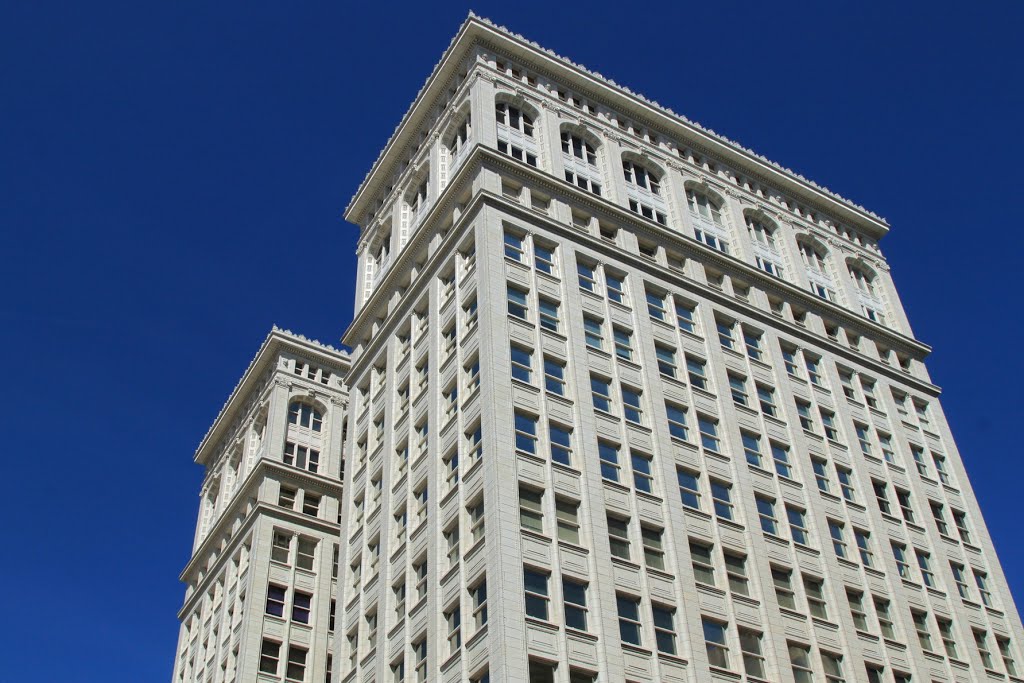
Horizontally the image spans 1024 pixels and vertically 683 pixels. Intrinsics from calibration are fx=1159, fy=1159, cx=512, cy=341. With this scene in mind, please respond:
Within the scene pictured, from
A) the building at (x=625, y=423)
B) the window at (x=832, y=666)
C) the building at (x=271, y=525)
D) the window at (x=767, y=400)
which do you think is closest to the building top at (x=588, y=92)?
the building at (x=625, y=423)

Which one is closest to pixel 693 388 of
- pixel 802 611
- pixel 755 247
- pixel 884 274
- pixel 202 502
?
pixel 802 611

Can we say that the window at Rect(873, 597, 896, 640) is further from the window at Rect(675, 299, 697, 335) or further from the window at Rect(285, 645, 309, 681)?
the window at Rect(285, 645, 309, 681)

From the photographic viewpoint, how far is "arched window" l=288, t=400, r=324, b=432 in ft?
304

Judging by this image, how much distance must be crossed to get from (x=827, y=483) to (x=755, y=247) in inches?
837

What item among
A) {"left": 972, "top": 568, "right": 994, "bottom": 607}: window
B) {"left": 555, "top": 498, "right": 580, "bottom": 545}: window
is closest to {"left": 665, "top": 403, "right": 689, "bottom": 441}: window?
{"left": 555, "top": 498, "right": 580, "bottom": 545}: window

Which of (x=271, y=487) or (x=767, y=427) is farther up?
(x=271, y=487)

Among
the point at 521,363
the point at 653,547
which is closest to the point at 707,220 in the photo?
the point at 521,363

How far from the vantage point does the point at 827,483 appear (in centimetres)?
6550

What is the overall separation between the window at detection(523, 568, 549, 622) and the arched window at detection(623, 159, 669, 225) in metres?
31.5

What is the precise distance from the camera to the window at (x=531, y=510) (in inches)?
2028

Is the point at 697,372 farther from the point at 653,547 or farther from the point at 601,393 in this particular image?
the point at 653,547

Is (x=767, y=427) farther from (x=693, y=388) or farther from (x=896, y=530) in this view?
(x=896, y=530)

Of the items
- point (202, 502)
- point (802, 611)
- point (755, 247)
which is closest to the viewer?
point (802, 611)

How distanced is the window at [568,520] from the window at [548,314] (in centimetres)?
1141
